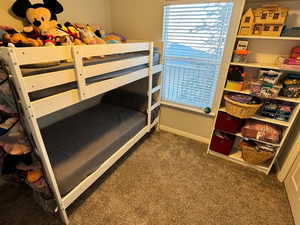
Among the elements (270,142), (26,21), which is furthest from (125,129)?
(270,142)

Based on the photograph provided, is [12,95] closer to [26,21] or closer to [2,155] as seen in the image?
[2,155]

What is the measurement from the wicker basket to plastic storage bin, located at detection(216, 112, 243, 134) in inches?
4.3

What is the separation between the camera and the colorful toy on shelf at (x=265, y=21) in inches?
57.1

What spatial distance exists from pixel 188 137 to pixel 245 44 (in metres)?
1.45

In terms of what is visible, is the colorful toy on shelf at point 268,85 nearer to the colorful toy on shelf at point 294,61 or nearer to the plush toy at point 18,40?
the colorful toy on shelf at point 294,61

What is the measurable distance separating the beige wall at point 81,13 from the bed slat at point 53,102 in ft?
3.34

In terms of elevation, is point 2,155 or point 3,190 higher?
point 2,155

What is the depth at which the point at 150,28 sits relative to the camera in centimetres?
225

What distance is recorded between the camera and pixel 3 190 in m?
1.59

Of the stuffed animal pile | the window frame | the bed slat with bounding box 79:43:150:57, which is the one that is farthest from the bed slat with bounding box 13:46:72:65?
the window frame

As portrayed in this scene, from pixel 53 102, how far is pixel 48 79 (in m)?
0.15

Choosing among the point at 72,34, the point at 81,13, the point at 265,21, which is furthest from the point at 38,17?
the point at 265,21

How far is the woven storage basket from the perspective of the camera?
1.77 m

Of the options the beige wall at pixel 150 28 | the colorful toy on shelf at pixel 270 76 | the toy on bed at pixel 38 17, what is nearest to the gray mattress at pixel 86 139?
the beige wall at pixel 150 28
